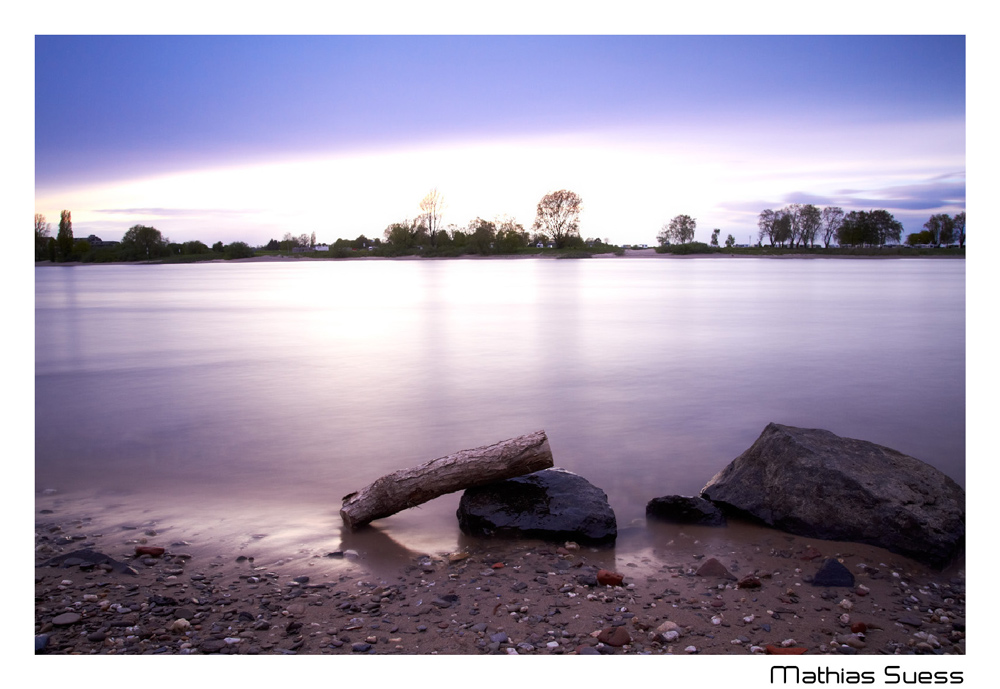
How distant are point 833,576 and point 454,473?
7.36 ft

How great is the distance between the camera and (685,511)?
4.58 meters

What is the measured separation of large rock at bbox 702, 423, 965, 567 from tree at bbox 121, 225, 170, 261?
23.9 feet

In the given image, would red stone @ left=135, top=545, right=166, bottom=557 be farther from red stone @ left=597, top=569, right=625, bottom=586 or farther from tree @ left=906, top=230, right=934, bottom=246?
tree @ left=906, top=230, right=934, bottom=246

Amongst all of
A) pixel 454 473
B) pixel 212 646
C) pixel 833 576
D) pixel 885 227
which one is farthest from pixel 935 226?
pixel 212 646

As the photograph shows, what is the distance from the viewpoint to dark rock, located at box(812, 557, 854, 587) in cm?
372

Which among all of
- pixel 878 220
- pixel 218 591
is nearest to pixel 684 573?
pixel 218 591

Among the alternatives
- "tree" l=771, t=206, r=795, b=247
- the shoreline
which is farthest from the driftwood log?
"tree" l=771, t=206, r=795, b=247

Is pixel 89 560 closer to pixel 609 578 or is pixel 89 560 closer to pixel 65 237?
pixel 609 578

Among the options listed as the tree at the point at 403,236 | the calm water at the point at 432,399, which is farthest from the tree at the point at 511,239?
the calm water at the point at 432,399

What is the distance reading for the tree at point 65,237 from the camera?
21.0 feet

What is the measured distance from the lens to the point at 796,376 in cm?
924

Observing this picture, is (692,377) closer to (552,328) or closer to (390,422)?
(390,422)
